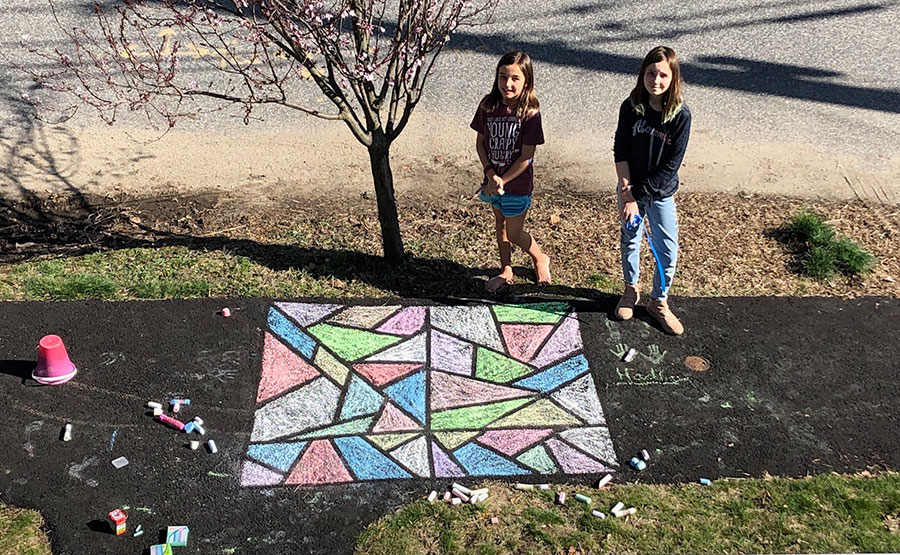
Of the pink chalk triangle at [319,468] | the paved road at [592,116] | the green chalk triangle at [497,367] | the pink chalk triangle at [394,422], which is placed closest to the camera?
Result: the pink chalk triangle at [319,468]

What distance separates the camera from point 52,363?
189 inches

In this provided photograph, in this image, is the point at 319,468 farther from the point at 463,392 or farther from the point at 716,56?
the point at 716,56

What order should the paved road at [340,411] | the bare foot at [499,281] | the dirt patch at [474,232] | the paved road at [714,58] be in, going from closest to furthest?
1. the paved road at [340,411]
2. the bare foot at [499,281]
3. the dirt patch at [474,232]
4. the paved road at [714,58]

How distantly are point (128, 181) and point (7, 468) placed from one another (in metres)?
3.20

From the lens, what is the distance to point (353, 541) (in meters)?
4.02

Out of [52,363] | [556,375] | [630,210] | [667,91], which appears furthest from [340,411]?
[667,91]

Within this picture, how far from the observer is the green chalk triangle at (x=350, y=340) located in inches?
204

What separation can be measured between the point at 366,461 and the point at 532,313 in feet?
5.33

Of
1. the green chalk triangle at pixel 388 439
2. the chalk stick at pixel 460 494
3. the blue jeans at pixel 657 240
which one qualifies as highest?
the blue jeans at pixel 657 240

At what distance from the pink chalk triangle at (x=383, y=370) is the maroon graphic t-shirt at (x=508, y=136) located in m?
1.25

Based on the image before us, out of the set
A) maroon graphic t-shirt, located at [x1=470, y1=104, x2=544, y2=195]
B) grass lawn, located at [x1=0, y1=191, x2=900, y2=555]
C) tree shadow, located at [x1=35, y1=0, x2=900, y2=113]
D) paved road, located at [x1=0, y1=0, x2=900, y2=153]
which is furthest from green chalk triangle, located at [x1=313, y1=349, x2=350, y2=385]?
tree shadow, located at [x1=35, y1=0, x2=900, y2=113]

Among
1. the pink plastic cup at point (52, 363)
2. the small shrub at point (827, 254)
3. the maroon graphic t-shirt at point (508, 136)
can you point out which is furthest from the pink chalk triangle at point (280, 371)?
the small shrub at point (827, 254)

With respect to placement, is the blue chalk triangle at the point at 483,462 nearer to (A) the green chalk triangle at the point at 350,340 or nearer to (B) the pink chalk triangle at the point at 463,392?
(B) the pink chalk triangle at the point at 463,392

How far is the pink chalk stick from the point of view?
4.59 metres
